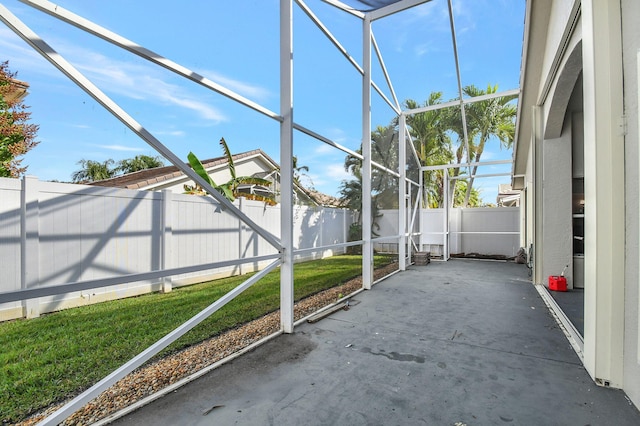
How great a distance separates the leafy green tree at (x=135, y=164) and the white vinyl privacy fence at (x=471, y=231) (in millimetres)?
7115

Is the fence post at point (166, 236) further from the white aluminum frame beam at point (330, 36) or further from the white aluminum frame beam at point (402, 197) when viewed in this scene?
the white aluminum frame beam at point (402, 197)

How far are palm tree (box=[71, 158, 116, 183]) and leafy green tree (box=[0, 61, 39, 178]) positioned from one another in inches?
20.0

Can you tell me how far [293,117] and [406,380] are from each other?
2.78 metres

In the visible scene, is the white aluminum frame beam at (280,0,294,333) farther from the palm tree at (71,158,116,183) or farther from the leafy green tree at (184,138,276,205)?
the palm tree at (71,158,116,183)

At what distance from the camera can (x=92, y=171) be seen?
123 inches

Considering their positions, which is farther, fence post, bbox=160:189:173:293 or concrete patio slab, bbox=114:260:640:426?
fence post, bbox=160:189:173:293

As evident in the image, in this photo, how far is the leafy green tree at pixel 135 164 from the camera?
13.4 feet

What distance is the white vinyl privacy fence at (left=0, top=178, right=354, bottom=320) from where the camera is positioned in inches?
91.0

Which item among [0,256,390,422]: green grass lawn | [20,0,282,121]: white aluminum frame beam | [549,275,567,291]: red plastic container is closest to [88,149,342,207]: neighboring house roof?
[20,0,282,121]: white aluminum frame beam

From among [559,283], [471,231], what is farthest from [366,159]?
[471,231]

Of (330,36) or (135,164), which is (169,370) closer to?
(135,164)

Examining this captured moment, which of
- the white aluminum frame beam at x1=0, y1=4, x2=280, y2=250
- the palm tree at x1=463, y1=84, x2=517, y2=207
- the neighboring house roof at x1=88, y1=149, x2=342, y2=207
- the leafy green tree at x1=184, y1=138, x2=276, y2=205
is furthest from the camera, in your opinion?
the palm tree at x1=463, y1=84, x2=517, y2=207

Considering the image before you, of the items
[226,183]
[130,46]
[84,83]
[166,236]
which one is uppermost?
[130,46]

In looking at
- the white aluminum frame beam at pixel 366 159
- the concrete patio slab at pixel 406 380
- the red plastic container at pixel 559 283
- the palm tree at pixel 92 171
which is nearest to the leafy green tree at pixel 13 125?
the palm tree at pixel 92 171
